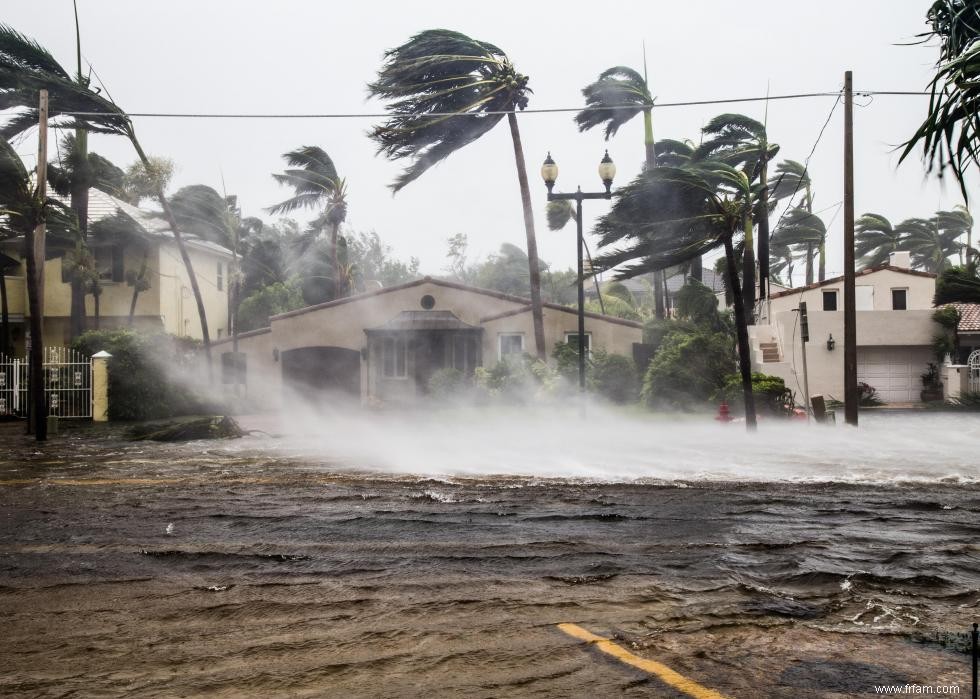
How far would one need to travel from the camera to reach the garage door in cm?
3350

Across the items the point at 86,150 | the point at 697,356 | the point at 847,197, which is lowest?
the point at 697,356

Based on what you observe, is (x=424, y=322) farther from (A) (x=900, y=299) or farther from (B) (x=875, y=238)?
(B) (x=875, y=238)

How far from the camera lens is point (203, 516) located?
30.9 feet

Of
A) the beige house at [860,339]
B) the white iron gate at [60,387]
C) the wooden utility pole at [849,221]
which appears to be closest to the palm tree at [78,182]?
the white iron gate at [60,387]

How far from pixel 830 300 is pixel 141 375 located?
2752 cm

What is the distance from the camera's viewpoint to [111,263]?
116 ft

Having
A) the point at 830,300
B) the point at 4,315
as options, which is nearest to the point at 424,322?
the point at 4,315

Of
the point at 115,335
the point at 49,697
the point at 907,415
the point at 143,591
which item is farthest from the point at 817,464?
the point at 115,335

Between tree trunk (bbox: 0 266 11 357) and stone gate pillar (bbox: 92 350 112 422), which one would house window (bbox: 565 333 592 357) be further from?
tree trunk (bbox: 0 266 11 357)

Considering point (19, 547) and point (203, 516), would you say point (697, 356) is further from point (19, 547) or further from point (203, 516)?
point (19, 547)

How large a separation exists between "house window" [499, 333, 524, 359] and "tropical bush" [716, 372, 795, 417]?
878 cm

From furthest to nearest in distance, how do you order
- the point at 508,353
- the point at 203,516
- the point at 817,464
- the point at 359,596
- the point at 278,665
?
the point at 508,353, the point at 817,464, the point at 203,516, the point at 359,596, the point at 278,665

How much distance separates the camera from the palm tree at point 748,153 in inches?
1277

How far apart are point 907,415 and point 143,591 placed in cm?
2563
